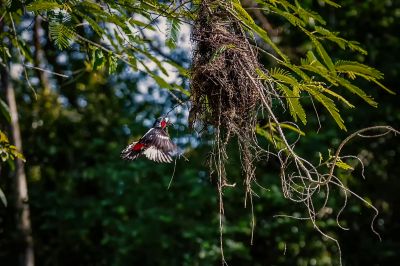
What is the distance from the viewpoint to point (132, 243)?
256 inches

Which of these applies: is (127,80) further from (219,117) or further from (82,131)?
(219,117)

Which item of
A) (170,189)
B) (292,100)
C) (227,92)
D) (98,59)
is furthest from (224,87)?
(170,189)

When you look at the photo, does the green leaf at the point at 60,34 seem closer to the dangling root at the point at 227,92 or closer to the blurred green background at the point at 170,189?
the dangling root at the point at 227,92

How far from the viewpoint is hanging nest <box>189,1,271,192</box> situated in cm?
227

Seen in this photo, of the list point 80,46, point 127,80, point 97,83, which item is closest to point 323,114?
point 127,80

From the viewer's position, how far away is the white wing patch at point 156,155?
2566mm

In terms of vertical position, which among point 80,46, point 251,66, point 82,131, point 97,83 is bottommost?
point 251,66

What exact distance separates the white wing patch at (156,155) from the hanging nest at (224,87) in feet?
0.80

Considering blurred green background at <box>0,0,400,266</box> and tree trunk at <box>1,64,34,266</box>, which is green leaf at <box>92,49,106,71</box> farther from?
tree trunk at <box>1,64,34,266</box>

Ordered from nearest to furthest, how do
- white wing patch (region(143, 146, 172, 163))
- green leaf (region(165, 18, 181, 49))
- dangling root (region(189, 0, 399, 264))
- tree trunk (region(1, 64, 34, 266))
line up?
1. dangling root (region(189, 0, 399, 264))
2. white wing patch (region(143, 146, 172, 163))
3. green leaf (region(165, 18, 181, 49))
4. tree trunk (region(1, 64, 34, 266))

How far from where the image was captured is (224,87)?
2252 mm

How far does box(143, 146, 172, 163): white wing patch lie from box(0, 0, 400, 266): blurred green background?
3.36 m

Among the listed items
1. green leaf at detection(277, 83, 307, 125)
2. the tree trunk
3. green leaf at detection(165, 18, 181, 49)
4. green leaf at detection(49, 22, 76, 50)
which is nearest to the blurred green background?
the tree trunk

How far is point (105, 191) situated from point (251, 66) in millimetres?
4777
